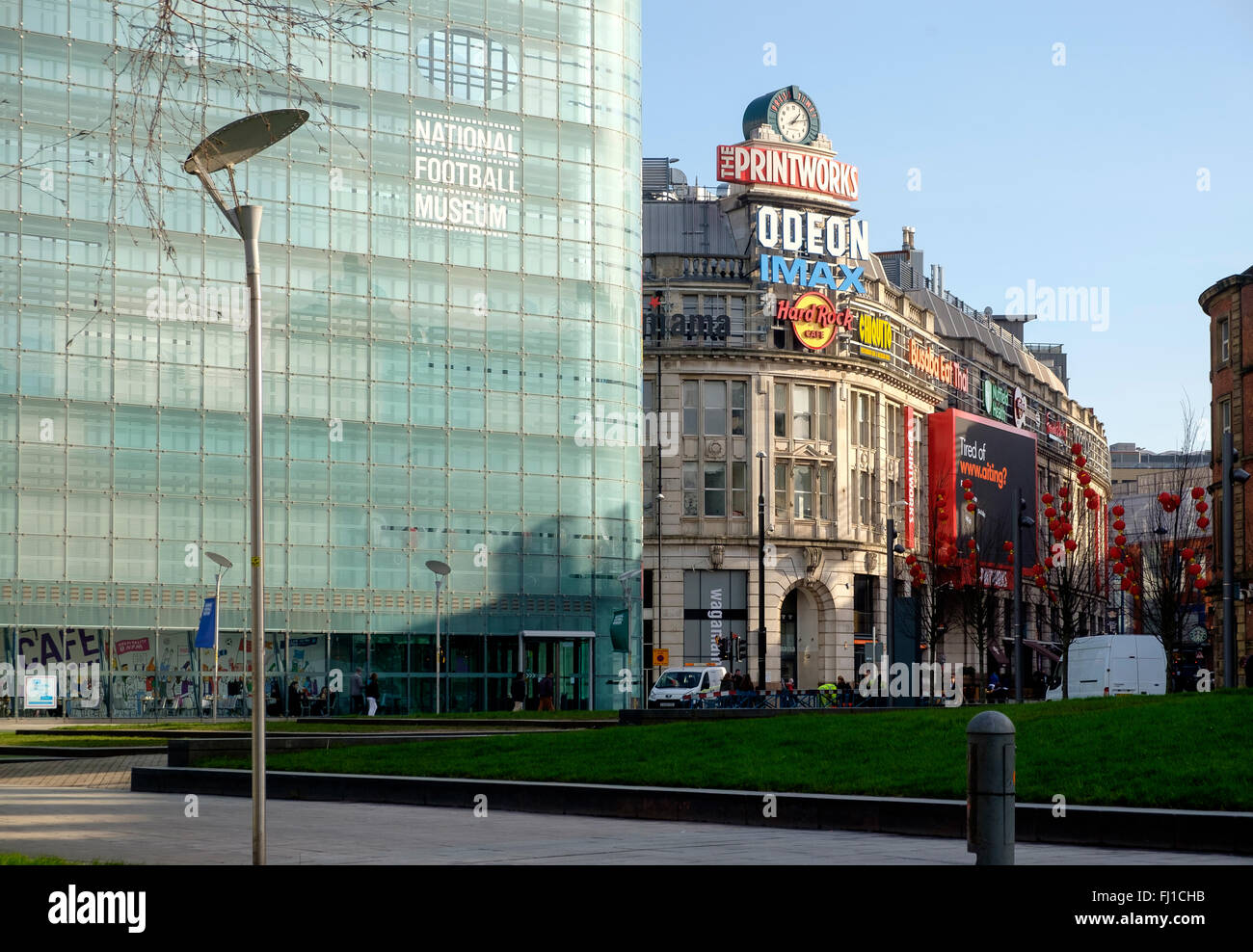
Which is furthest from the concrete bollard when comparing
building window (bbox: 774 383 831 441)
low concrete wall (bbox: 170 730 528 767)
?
building window (bbox: 774 383 831 441)

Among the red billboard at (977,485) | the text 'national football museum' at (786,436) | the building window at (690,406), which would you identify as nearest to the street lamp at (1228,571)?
the text 'national football museum' at (786,436)

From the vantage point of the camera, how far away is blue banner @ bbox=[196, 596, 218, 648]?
42719mm

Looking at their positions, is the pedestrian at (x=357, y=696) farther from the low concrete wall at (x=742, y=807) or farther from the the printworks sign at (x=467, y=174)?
the low concrete wall at (x=742, y=807)

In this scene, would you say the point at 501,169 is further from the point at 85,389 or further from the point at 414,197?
the point at 85,389

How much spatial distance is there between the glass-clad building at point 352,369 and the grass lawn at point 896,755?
32178 millimetres

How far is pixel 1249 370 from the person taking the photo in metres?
61.8

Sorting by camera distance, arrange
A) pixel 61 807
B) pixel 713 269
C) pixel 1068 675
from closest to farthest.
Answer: pixel 61 807 → pixel 1068 675 → pixel 713 269

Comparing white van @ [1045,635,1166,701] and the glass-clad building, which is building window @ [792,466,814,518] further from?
white van @ [1045,635,1166,701]

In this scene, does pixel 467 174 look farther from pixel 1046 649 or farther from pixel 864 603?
pixel 1046 649

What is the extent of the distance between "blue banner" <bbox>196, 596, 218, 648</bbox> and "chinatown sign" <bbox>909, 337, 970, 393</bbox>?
169 feet

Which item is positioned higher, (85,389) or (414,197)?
(414,197)
